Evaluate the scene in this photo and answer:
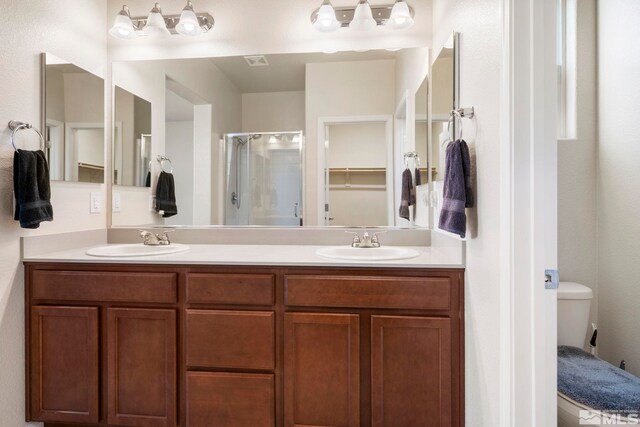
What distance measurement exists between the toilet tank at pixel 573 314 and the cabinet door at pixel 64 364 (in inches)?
88.2

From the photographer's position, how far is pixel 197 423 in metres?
1.51

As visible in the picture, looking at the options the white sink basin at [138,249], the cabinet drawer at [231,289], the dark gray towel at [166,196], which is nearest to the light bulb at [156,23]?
the dark gray towel at [166,196]

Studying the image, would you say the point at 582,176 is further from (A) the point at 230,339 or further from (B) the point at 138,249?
(B) the point at 138,249

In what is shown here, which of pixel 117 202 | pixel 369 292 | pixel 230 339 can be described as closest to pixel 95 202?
Result: pixel 117 202

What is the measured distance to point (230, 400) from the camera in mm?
1493

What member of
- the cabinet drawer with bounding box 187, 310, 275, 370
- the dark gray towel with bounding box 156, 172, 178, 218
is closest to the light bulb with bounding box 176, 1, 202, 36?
the dark gray towel with bounding box 156, 172, 178, 218

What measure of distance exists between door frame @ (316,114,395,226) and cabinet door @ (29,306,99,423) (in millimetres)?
1307

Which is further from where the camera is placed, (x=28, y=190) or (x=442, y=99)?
(x=442, y=99)

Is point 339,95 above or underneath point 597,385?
above

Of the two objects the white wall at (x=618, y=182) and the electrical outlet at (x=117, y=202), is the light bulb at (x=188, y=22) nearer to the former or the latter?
the electrical outlet at (x=117, y=202)

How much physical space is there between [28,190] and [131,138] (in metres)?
0.77

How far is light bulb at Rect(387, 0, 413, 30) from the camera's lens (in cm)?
191

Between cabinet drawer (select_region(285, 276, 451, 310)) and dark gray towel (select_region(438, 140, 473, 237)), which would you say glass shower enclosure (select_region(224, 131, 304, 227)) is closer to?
cabinet drawer (select_region(285, 276, 451, 310))

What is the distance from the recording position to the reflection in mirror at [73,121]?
5.76 ft
